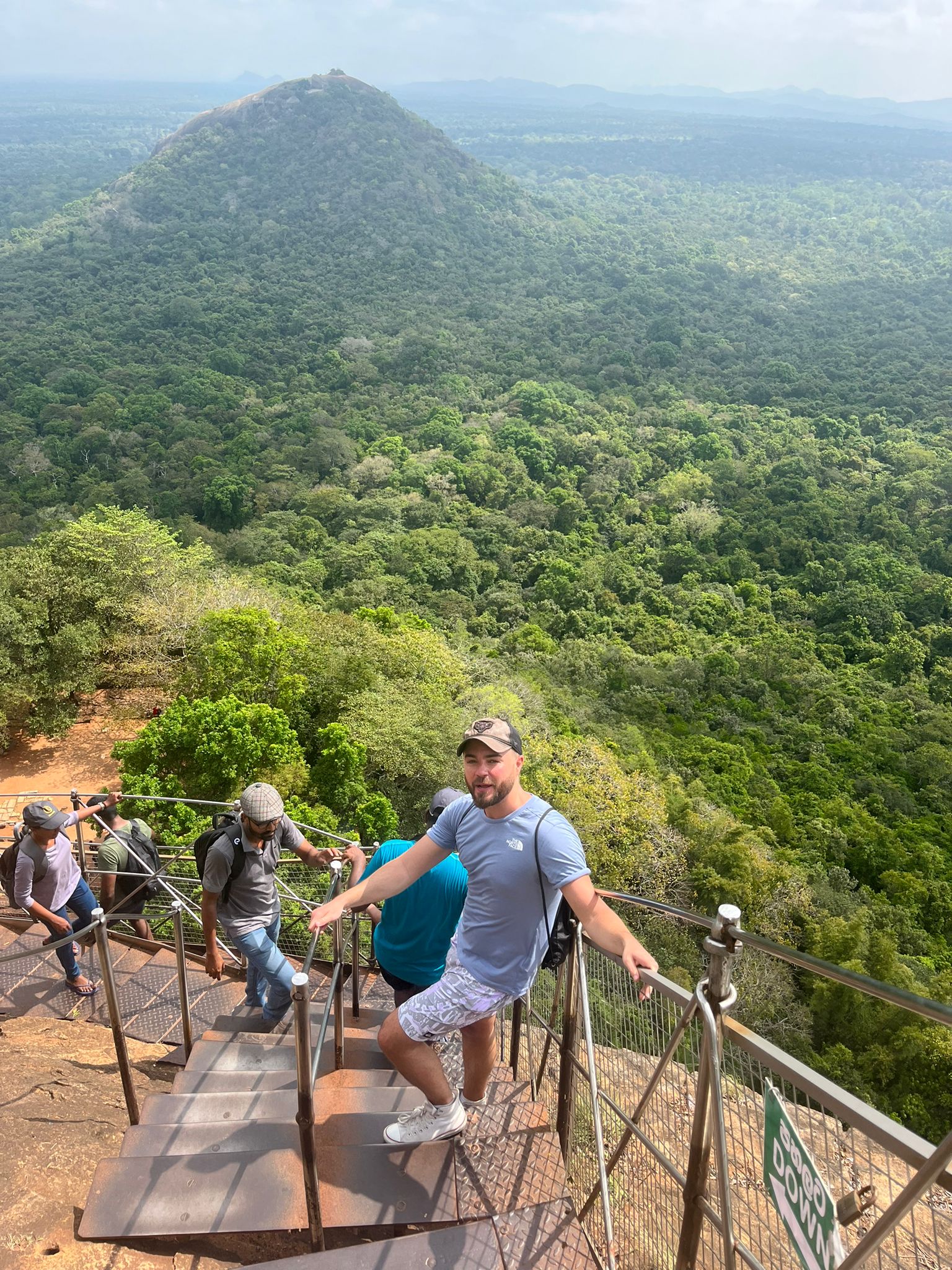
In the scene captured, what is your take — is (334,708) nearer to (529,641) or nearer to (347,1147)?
(347,1147)

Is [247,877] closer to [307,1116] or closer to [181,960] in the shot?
[181,960]

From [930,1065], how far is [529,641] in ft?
63.6

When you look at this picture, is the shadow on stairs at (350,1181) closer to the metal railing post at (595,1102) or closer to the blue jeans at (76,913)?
the metal railing post at (595,1102)

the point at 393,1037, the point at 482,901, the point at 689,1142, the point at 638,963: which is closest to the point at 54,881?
the point at 393,1037

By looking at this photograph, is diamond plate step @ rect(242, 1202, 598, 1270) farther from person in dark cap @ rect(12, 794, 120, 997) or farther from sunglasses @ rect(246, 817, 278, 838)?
person in dark cap @ rect(12, 794, 120, 997)

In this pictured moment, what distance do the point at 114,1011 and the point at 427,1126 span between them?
4.44 feet

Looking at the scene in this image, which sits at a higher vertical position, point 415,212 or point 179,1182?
point 415,212

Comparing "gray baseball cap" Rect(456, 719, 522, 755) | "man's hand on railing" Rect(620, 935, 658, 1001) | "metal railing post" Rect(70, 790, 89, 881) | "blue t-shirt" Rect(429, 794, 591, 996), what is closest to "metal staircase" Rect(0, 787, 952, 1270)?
"man's hand on railing" Rect(620, 935, 658, 1001)

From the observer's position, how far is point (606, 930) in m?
2.52

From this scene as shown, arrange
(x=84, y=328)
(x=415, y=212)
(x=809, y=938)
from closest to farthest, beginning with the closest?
1. (x=809, y=938)
2. (x=84, y=328)
3. (x=415, y=212)

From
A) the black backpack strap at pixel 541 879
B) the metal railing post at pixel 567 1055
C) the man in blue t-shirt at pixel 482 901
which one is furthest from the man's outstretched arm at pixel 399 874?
the metal railing post at pixel 567 1055

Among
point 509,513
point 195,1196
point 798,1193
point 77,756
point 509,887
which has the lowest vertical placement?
point 509,513

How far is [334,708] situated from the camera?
1582 centimetres

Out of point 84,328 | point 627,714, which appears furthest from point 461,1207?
point 84,328
